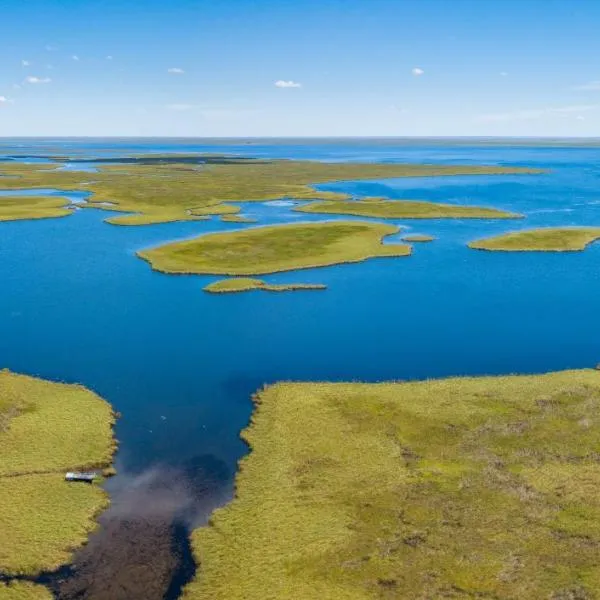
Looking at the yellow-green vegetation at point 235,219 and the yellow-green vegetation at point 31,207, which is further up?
the yellow-green vegetation at point 31,207

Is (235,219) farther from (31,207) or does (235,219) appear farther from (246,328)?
(246,328)

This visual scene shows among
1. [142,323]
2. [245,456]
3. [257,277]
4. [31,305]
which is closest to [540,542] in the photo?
[245,456]

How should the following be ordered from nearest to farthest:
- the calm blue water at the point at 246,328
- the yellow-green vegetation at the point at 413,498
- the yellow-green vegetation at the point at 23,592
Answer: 1. the yellow-green vegetation at the point at 23,592
2. the yellow-green vegetation at the point at 413,498
3. the calm blue water at the point at 246,328

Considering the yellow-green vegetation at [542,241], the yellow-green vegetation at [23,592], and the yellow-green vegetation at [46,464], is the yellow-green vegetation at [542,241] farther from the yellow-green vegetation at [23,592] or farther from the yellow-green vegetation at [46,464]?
the yellow-green vegetation at [23,592]

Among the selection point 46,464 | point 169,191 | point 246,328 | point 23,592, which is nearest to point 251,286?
point 246,328

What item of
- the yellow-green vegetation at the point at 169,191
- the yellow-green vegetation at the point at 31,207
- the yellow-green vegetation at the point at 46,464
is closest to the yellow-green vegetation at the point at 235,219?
the yellow-green vegetation at the point at 169,191

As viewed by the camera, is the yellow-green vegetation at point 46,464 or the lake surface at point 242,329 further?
the lake surface at point 242,329

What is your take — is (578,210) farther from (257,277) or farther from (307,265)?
(257,277)
